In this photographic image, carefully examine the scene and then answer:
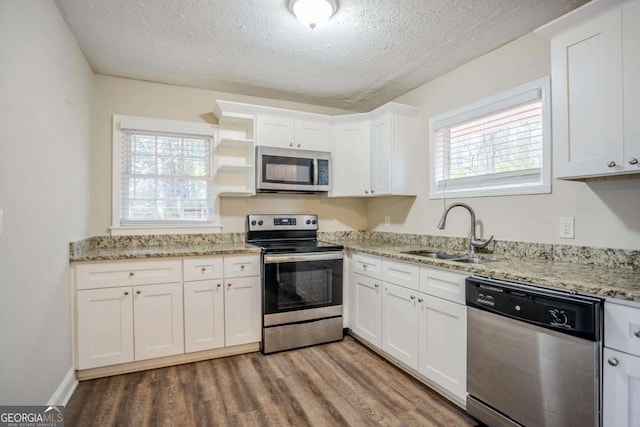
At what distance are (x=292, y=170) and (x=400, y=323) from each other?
1.70 meters

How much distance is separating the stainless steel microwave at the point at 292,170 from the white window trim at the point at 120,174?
1.82 ft

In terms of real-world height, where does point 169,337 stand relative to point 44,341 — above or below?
below

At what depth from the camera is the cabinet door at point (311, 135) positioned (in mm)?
3250

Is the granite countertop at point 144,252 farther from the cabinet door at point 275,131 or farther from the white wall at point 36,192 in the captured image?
the cabinet door at point 275,131

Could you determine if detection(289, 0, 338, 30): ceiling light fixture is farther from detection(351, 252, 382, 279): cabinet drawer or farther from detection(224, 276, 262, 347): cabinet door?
detection(224, 276, 262, 347): cabinet door

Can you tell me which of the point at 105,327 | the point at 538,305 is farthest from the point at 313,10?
the point at 105,327

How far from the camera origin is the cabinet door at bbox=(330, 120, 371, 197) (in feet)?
10.8

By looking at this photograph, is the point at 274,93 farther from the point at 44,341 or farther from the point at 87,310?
the point at 44,341

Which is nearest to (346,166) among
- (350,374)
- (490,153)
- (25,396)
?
(490,153)

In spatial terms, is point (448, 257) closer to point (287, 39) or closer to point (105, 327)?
point (287, 39)

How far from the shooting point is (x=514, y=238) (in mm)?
2232

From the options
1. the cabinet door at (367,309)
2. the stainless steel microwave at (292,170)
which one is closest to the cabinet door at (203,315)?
the stainless steel microwave at (292,170)

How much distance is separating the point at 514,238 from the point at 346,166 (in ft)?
5.56

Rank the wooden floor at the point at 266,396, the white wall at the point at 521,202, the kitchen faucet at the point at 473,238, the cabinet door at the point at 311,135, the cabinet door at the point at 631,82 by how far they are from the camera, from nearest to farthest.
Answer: the cabinet door at the point at 631,82 → the white wall at the point at 521,202 → the wooden floor at the point at 266,396 → the kitchen faucet at the point at 473,238 → the cabinet door at the point at 311,135
